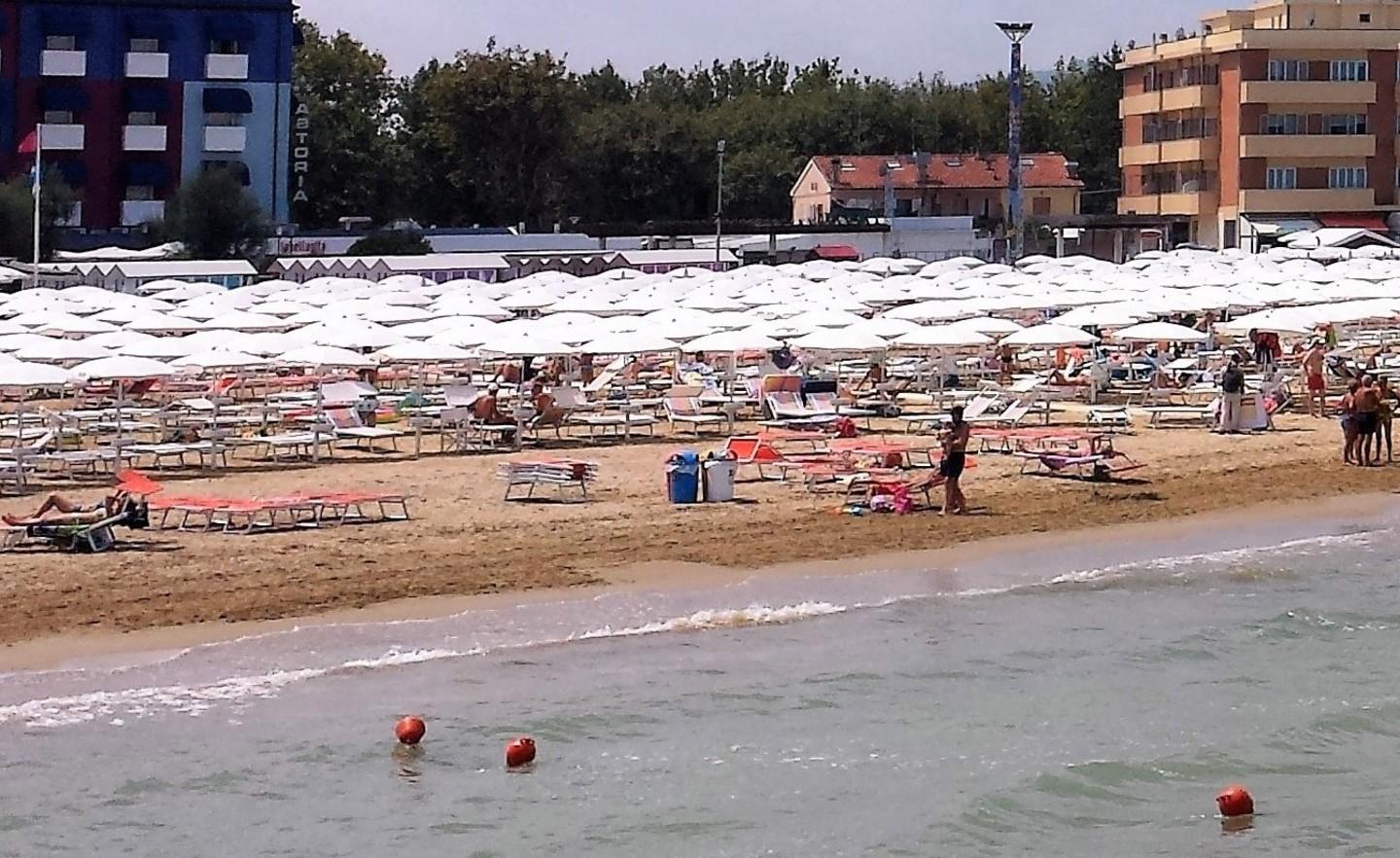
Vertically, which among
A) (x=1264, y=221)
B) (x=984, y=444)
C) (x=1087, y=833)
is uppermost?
(x=1264, y=221)

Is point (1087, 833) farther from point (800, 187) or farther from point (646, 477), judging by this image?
point (800, 187)

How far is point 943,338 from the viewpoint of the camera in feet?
105

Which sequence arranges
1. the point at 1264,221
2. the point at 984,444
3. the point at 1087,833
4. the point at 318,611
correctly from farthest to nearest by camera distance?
the point at 1264,221 → the point at 984,444 → the point at 318,611 → the point at 1087,833

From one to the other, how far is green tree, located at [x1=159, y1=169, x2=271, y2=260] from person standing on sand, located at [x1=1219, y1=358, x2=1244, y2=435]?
32800mm

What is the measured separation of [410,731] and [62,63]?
2095 inches

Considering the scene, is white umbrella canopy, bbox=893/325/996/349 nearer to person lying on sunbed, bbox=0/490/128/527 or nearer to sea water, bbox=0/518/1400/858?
sea water, bbox=0/518/1400/858

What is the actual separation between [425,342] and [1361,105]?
2263 inches

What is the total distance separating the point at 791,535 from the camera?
22453mm

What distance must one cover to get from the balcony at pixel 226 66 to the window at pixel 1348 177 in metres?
38.9

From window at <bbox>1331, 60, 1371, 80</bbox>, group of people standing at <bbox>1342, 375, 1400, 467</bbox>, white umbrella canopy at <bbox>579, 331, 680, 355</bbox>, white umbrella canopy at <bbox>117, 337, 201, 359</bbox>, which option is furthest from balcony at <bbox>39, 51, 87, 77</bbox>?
group of people standing at <bbox>1342, 375, 1400, 467</bbox>

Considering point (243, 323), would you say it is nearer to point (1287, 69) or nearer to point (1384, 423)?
point (1384, 423)

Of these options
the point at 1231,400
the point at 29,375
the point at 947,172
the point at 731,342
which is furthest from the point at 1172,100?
the point at 29,375

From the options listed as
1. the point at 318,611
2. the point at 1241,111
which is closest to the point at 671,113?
the point at 1241,111

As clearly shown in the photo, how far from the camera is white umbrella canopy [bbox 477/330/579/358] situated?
30.1m
